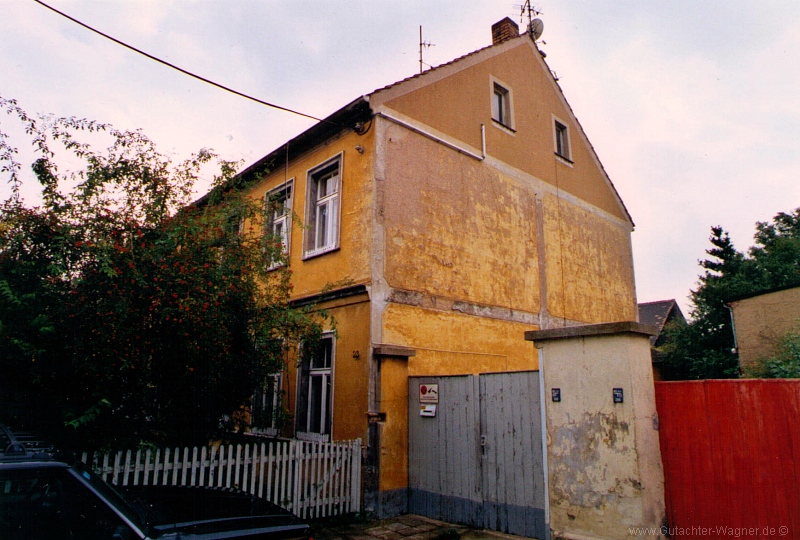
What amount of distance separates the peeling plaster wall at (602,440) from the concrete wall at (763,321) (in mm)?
9319

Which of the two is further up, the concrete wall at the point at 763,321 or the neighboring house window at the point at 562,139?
the neighboring house window at the point at 562,139

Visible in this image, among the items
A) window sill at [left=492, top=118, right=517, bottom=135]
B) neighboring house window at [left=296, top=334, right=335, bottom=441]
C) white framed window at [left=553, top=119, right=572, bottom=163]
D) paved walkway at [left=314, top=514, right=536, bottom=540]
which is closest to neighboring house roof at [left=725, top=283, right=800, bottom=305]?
white framed window at [left=553, top=119, right=572, bottom=163]

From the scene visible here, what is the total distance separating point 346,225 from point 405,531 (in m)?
5.25

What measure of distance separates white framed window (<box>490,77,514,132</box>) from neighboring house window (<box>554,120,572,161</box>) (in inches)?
88.1

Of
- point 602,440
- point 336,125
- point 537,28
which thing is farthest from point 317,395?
point 537,28

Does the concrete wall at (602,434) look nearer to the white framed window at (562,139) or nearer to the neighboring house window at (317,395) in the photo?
the neighboring house window at (317,395)

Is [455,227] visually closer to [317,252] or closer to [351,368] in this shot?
[317,252]

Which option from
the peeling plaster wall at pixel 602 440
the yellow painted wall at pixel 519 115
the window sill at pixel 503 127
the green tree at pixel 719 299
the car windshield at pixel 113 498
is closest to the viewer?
the car windshield at pixel 113 498

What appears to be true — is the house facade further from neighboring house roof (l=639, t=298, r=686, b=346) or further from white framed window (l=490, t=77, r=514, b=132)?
neighboring house roof (l=639, t=298, r=686, b=346)

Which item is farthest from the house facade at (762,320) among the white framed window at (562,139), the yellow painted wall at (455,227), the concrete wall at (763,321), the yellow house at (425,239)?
the yellow painted wall at (455,227)

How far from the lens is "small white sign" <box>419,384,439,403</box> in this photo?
27.7ft

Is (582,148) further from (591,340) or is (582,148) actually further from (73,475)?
(73,475)

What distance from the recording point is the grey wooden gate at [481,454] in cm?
685

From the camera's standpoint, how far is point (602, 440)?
5840 mm
